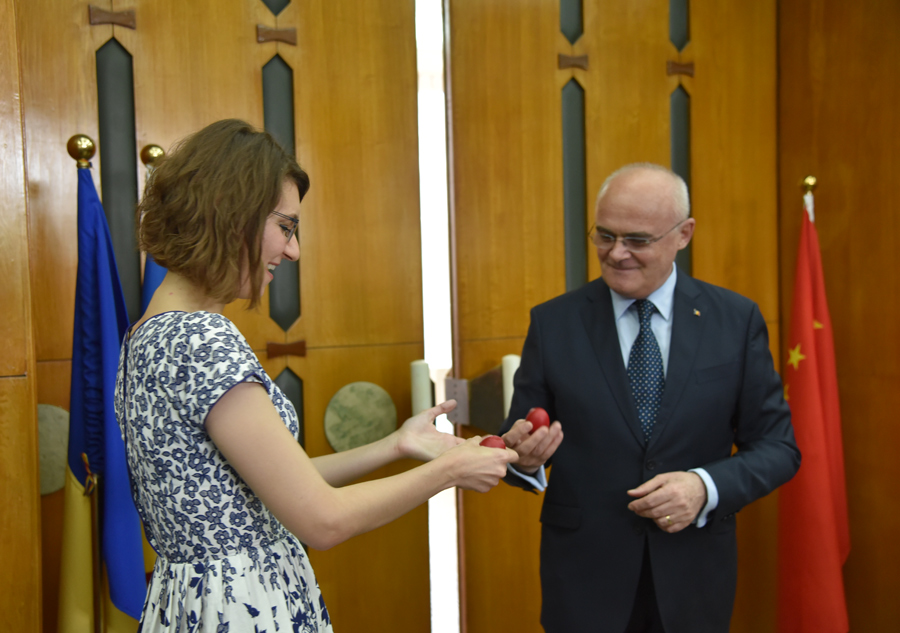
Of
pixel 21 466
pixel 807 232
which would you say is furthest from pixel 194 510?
pixel 807 232

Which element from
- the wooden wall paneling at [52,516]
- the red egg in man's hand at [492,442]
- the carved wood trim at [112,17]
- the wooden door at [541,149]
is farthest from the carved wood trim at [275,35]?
the red egg in man's hand at [492,442]

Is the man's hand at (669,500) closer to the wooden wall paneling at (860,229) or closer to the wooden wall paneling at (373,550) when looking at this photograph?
the wooden wall paneling at (373,550)

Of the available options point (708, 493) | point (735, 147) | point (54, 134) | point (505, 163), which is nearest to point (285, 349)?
point (54, 134)

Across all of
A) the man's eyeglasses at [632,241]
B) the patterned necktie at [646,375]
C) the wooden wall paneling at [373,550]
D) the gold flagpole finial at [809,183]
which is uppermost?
the gold flagpole finial at [809,183]

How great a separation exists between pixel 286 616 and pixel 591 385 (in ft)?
3.34

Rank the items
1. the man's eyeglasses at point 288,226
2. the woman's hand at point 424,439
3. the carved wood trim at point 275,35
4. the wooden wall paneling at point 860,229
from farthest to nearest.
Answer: the wooden wall paneling at point 860,229
the carved wood trim at point 275,35
the woman's hand at point 424,439
the man's eyeglasses at point 288,226

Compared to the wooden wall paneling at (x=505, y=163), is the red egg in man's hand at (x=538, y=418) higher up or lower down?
lower down

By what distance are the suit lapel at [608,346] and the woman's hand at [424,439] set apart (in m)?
0.52

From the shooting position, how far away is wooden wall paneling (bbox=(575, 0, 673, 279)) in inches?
127

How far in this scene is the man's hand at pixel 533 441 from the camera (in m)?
1.77

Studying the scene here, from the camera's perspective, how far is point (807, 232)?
10.4 ft

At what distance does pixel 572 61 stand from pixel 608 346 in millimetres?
1665

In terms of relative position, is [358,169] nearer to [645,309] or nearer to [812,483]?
[645,309]

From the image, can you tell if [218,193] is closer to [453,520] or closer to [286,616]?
[286,616]
